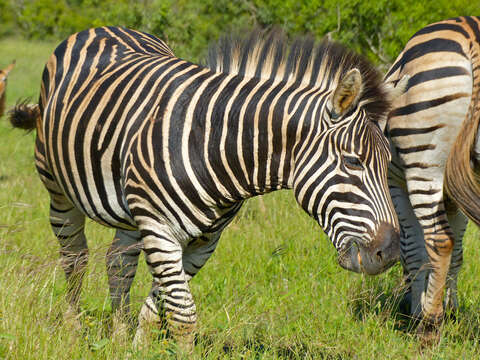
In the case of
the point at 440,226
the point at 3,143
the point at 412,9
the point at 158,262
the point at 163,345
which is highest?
the point at 412,9

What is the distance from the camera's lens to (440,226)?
4129mm

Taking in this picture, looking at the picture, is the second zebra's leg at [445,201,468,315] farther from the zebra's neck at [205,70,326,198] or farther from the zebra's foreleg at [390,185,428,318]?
the zebra's neck at [205,70,326,198]

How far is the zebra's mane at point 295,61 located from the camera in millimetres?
3100

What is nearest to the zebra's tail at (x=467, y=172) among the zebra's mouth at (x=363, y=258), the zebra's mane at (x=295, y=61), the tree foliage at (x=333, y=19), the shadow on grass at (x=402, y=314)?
the zebra's mane at (x=295, y=61)

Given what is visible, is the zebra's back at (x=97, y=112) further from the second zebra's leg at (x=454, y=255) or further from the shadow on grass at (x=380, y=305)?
the second zebra's leg at (x=454, y=255)

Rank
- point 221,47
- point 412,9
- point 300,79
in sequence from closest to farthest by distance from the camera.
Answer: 1. point 300,79
2. point 221,47
3. point 412,9

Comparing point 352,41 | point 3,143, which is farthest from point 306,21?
point 3,143

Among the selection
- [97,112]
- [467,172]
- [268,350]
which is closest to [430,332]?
[268,350]

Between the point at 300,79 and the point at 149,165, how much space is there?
0.99 metres

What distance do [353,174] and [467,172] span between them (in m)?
0.73

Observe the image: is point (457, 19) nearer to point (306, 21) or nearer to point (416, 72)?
point (416, 72)

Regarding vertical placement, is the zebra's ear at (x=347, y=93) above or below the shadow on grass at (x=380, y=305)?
above

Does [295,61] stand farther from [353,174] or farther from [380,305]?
[380,305]

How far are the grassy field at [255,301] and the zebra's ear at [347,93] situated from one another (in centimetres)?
126
